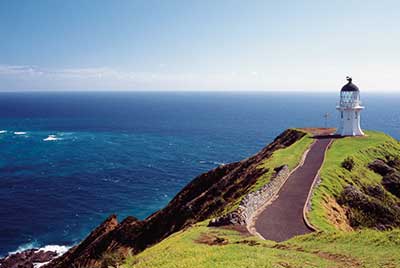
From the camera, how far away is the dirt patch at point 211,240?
21.7 meters

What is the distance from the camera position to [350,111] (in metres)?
60.5

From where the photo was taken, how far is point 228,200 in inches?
1395

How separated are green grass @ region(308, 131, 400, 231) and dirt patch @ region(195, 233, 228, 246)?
712 cm

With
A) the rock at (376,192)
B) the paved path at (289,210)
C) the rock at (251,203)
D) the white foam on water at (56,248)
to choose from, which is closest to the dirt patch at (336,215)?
the paved path at (289,210)

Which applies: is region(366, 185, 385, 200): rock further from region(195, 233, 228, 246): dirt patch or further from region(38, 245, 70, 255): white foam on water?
region(38, 245, 70, 255): white foam on water

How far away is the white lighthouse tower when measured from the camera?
60.5 metres

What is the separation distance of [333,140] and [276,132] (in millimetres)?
100284

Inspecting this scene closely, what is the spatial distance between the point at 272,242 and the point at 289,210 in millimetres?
7289

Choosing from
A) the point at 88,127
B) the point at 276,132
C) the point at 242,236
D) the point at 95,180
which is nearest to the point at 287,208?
the point at 242,236

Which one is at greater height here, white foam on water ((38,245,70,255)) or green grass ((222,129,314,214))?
green grass ((222,129,314,214))

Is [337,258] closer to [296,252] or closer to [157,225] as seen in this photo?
[296,252]

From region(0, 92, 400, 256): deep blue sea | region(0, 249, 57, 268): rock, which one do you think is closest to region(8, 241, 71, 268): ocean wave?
region(0, 92, 400, 256): deep blue sea

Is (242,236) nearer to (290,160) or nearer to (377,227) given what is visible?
(377,227)

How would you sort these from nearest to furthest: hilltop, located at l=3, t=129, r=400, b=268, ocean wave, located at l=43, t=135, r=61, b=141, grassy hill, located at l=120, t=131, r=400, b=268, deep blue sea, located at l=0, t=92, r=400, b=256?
grassy hill, located at l=120, t=131, r=400, b=268, hilltop, located at l=3, t=129, r=400, b=268, deep blue sea, located at l=0, t=92, r=400, b=256, ocean wave, located at l=43, t=135, r=61, b=141
